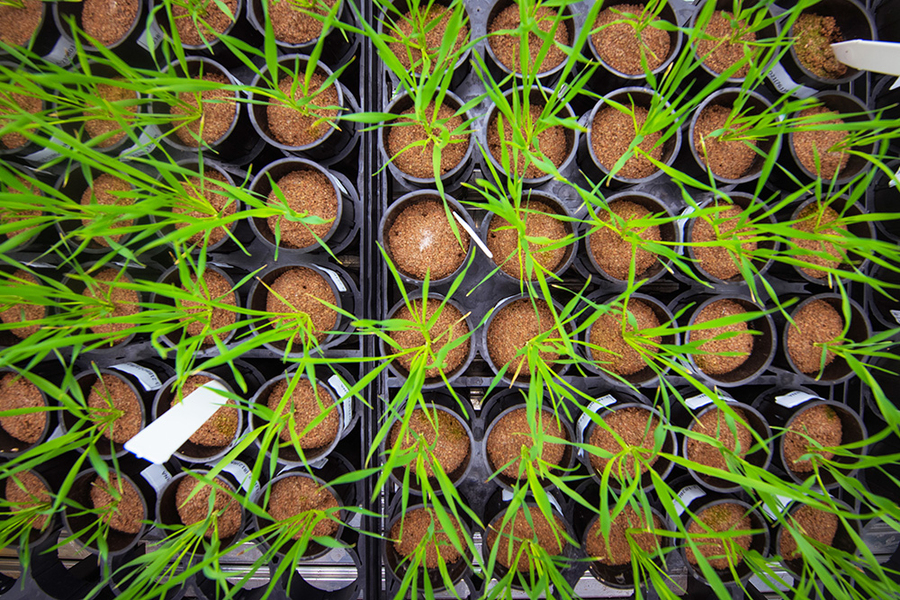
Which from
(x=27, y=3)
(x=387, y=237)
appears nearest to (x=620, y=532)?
(x=387, y=237)

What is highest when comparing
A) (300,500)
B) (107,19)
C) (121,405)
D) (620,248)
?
(107,19)

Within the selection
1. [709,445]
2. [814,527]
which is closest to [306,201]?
[709,445]

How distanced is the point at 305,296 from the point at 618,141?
672 millimetres

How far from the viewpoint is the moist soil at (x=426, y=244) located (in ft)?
2.46

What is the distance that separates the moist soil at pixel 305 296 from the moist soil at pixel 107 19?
1.93 feet

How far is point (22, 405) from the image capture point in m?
0.84

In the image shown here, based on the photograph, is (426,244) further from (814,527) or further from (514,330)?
(814,527)

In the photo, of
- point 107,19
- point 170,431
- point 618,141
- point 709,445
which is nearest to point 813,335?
point 709,445

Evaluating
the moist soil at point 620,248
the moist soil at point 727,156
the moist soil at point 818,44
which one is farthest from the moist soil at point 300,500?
the moist soil at point 818,44

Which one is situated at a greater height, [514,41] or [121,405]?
[514,41]

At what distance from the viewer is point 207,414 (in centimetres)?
64

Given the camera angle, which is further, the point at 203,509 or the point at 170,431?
the point at 203,509

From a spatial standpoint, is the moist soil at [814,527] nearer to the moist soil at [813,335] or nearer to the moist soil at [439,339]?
the moist soil at [813,335]

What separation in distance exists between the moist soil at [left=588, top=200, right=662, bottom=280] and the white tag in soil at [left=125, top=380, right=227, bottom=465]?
67cm
